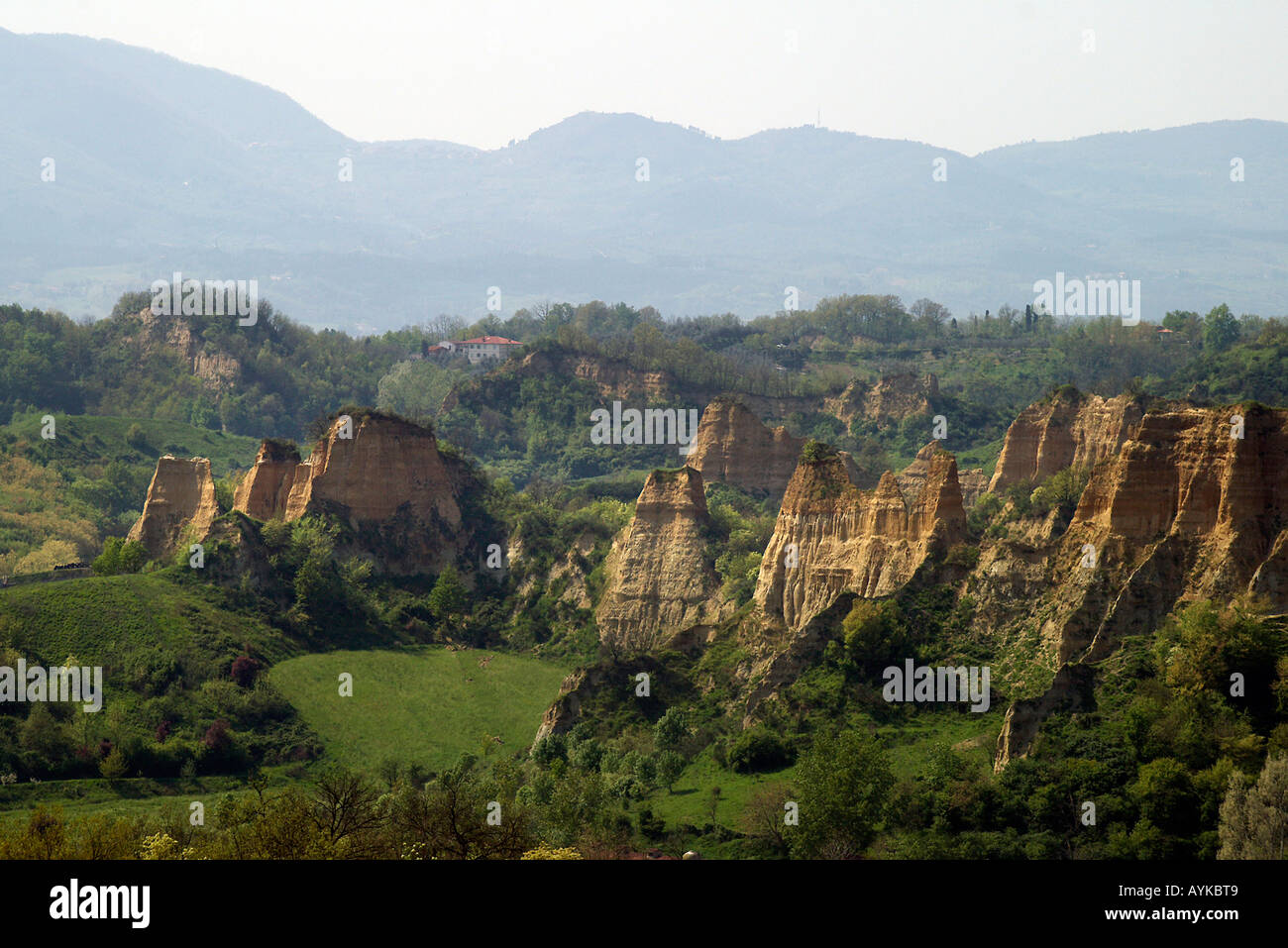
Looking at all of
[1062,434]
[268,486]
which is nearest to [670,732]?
[1062,434]

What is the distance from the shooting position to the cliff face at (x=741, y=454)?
112 metres

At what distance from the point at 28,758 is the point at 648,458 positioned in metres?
92.7

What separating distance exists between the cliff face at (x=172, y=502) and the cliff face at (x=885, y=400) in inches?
2925

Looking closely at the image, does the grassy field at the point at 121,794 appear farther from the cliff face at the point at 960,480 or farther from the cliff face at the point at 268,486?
the cliff face at the point at 960,480

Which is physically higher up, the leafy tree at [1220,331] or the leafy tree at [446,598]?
the leafy tree at [1220,331]

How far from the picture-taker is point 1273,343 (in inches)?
5030

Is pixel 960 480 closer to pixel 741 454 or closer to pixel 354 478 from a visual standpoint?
pixel 741 454

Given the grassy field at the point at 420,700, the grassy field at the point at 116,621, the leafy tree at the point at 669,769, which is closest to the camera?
the leafy tree at the point at 669,769

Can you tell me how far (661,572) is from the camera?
79938mm

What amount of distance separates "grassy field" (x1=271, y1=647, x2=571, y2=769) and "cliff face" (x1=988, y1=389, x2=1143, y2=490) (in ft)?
87.5

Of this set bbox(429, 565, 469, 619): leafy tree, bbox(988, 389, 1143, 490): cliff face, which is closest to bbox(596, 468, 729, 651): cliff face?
bbox(429, 565, 469, 619): leafy tree

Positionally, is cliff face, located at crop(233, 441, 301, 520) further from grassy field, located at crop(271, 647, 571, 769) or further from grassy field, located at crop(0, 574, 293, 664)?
grassy field, located at crop(271, 647, 571, 769)

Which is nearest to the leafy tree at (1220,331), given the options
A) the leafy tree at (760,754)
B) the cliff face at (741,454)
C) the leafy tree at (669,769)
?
the cliff face at (741,454)
